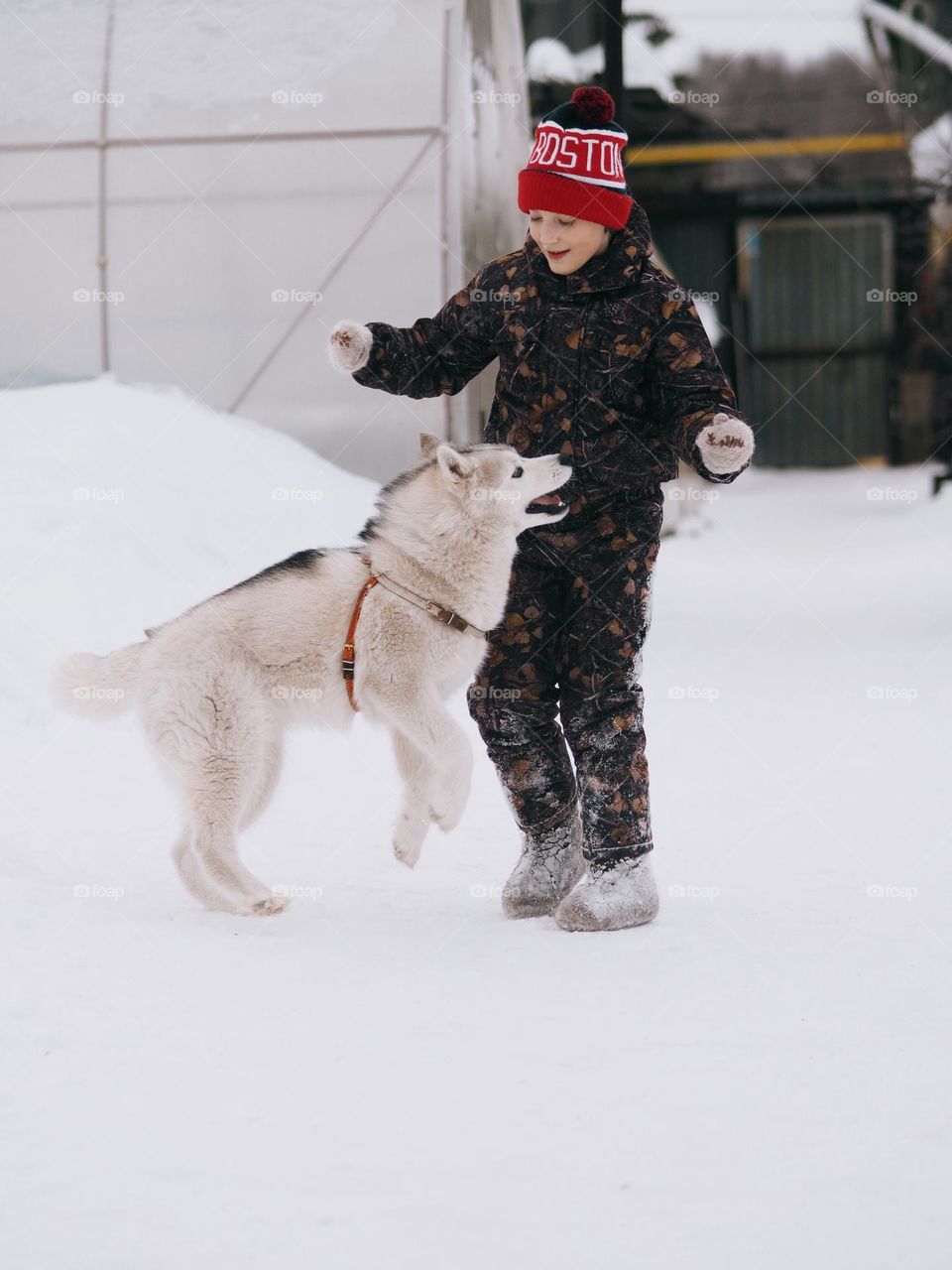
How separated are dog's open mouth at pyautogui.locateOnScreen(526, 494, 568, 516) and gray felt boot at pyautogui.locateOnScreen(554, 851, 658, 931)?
34.3 inches

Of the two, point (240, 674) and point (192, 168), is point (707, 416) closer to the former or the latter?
point (240, 674)

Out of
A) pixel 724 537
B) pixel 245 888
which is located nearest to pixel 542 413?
pixel 245 888

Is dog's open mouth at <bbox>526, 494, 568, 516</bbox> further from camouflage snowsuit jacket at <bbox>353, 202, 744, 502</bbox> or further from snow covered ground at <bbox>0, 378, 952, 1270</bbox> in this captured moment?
snow covered ground at <bbox>0, 378, 952, 1270</bbox>

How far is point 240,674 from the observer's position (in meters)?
3.62

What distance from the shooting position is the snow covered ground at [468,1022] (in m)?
2.09

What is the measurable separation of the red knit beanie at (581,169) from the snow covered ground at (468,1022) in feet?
5.77

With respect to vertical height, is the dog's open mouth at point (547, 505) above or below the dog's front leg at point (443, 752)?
above

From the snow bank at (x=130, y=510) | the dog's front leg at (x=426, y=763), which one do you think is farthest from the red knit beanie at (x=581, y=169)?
the snow bank at (x=130, y=510)

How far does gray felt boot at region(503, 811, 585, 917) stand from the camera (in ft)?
12.3

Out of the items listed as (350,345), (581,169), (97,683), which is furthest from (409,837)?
(581,169)

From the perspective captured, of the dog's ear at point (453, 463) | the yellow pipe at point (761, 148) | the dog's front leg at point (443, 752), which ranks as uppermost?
the yellow pipe at point (761, 148)

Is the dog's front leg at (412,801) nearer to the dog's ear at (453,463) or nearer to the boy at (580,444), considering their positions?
the boy at (580,444)

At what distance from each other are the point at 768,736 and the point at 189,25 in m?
6.81

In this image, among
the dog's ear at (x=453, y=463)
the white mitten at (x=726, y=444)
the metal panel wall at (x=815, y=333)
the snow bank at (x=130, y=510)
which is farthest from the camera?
the metal panel wall at (x=815, y=333)
